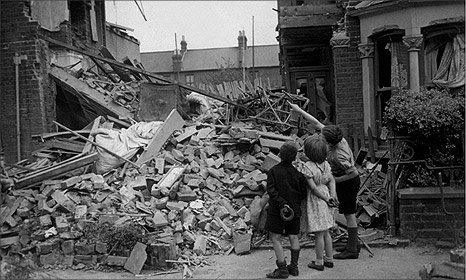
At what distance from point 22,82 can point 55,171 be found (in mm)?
4512

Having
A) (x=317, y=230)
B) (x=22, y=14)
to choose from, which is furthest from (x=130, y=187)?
(x=22, y=14)

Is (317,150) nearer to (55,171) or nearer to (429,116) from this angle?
(429,116)

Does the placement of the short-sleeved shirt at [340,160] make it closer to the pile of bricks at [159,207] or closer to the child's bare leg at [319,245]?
the child's bare leg at [319,245]

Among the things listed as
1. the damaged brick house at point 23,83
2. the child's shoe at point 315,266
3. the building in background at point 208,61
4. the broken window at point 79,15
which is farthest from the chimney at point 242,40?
the child's shoe at point 315,266

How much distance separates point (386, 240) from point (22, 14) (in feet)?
36.0

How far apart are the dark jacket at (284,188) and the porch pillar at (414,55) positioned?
209 inches

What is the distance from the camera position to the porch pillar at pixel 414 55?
32.3 ft

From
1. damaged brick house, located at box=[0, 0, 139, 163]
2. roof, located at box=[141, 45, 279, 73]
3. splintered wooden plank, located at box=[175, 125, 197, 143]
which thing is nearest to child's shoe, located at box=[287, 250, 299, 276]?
splintered wooden plank, located at box=[175, 125, 197, 143]

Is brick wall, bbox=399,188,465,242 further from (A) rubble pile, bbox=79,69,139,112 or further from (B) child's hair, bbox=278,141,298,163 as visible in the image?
(A) rubble pile, bbox=79,69,139,112

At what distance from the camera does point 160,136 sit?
10.3 m

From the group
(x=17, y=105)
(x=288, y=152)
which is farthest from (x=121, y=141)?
(x=288, y=152)

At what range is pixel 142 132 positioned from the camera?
10727 mm

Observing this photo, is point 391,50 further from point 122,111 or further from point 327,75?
point 122,111

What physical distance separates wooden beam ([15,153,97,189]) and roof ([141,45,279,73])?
43249mm
